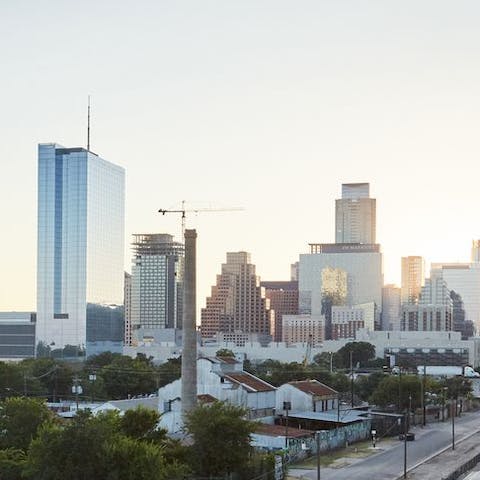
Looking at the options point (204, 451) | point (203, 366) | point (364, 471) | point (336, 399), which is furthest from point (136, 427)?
point (336, 399)

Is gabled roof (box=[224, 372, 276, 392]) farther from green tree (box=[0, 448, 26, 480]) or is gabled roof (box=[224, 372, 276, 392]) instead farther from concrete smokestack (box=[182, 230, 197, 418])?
green tree (box=[0, 448, 26, 480])

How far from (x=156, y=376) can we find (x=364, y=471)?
3568 inches

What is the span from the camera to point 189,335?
100375 mm

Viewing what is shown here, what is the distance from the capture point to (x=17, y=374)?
146m

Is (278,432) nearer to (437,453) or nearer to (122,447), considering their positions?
(437,453)

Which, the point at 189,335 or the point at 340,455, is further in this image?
the point at 189,335

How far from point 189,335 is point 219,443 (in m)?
27.9

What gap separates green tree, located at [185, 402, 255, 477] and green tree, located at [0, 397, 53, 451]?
12430 millimetres

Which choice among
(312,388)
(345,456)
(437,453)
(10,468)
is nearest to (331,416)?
(312,388)

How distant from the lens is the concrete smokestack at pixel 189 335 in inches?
3903

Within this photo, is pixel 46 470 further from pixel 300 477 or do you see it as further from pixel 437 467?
pixel 437 467

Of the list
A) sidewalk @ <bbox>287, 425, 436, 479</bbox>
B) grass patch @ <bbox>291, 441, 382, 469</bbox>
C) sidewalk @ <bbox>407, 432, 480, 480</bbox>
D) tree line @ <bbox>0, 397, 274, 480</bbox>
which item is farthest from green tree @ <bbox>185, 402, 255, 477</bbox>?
sidewalk @ <bbox>407, 432, 480, 480</bbox>

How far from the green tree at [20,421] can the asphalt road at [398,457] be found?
24.2 metres

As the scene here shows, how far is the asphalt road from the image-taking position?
277ft
